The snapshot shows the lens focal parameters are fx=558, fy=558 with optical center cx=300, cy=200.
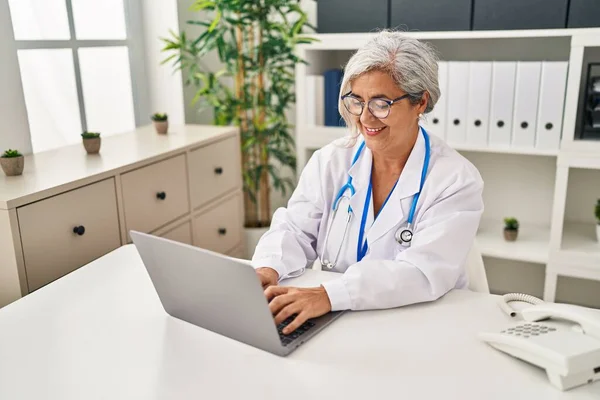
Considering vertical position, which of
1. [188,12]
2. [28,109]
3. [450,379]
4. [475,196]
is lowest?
[450,379]

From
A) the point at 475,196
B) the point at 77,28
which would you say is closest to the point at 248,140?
the point at 77,28

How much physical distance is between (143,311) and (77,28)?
1824mm

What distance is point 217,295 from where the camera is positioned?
110 cm

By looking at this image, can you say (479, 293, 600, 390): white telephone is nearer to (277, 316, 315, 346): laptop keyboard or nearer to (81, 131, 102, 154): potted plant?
(277, 316, 315, 346): laptop keyboard

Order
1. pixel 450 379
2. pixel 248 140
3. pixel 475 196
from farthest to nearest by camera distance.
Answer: pixel 248 140 < pixel 475 196 < pixel 450 379

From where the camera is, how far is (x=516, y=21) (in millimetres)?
2404

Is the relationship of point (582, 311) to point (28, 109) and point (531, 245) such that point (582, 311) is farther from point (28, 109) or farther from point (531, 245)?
point (28, 109)

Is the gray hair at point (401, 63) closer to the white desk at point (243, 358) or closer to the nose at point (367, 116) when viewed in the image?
the nose at point (367, 116)

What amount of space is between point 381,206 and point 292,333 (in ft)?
1.83

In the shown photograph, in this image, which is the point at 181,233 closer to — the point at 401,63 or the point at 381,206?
the point at 381,206

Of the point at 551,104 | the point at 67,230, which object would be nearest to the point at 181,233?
the point at 67,230

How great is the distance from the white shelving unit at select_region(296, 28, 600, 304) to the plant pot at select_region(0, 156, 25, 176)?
1352 mm

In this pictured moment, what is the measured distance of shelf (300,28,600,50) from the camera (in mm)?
2291

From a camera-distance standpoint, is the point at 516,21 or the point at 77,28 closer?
the point at 516,21
